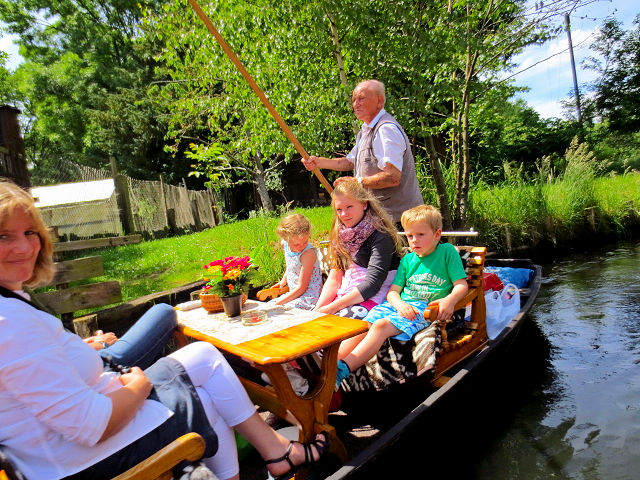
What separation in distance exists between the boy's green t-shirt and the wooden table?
826 millimetres

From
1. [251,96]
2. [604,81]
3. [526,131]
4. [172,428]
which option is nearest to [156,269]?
[251,96]

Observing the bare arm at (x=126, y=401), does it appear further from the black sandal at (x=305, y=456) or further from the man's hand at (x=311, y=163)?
the man's hand at (x=311, y=163)

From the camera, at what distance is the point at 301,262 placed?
3328mm

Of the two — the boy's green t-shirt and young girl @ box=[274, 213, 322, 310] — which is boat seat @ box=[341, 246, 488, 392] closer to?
the boy's green t-shirt

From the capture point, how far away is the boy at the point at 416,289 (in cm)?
256

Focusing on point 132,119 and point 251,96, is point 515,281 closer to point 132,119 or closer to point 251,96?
point 251,96

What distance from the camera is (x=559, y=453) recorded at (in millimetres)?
2816

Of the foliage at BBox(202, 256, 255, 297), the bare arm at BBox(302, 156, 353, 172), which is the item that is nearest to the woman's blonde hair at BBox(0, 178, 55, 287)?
the foliage at BBox(202, 256, 255, 297)

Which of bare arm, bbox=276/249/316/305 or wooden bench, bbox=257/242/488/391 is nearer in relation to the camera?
wooden bench, bbox=257/242/488/391

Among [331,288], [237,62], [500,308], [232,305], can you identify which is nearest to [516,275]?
[500,308]

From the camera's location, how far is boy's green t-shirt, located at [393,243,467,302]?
2.84 m

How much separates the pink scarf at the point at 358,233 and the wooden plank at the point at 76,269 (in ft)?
6.87

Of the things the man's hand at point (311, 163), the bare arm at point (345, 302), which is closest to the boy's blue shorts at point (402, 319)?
the bare arm at point (345, 302)

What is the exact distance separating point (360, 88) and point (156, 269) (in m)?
4.51
